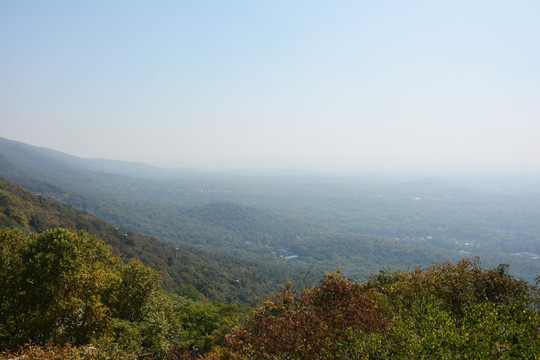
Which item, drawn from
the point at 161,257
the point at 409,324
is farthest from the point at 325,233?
the point at 409,324

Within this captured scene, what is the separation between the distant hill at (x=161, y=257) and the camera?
49750 mm

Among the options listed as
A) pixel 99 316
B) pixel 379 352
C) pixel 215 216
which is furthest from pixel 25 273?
pixel 215 216

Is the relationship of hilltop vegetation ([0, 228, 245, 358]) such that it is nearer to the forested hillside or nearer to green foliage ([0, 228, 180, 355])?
green foliage ([0, 228, 180, 355])

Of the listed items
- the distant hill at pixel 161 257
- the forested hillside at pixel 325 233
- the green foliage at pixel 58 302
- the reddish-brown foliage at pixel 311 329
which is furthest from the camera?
the forested hillside at pixel 325 233

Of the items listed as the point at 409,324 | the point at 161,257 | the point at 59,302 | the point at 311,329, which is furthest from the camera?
the point at 161,257

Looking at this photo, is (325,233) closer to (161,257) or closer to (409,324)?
(161,257)

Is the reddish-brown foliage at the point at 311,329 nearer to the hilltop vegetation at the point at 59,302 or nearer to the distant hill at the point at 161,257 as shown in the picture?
the hilltop vegetation at the point at 59,302

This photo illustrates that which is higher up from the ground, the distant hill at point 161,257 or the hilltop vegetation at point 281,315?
the hilltop vegetation at point 281,315

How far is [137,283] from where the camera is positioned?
13.6 meters

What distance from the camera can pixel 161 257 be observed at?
65688mm

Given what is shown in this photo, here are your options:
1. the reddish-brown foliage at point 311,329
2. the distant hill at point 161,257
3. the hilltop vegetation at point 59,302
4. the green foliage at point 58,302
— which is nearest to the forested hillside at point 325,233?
the distant hill at point 161,257

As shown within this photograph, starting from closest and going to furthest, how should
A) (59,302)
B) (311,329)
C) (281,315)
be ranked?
1. (311,329)
2. (281,315)
3. (59,302)

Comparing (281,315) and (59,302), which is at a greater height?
(281,315)

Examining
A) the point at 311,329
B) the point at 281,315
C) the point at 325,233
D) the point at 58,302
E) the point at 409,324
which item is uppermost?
the point at 409,324
